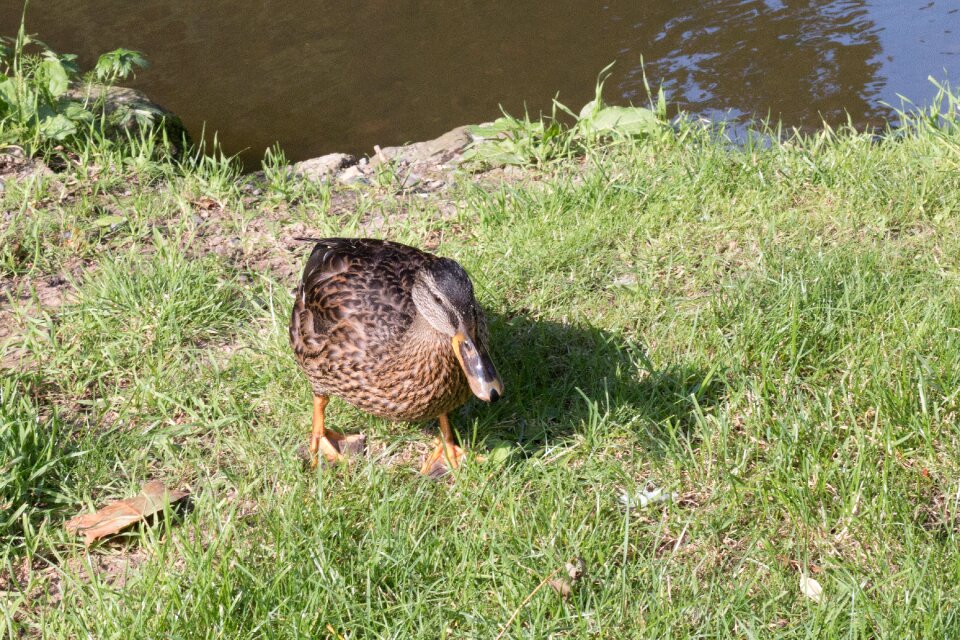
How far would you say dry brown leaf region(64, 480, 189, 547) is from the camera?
2809mm

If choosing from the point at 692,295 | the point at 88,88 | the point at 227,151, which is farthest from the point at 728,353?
the point at 227,151

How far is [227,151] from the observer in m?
6.68

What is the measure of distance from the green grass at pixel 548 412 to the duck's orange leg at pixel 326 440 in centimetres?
9

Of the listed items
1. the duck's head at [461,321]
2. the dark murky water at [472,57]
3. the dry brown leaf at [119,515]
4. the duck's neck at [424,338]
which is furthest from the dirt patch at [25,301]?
the dark murky water at [472,57]

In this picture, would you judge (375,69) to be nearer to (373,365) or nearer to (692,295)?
(692,295)

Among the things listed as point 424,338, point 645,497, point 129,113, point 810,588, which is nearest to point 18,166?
point 129,113

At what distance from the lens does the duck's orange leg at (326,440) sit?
3.18 m

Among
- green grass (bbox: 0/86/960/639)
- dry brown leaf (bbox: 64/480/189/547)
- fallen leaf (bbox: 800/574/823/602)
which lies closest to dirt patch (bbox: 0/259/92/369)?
green grass (bbox: 0/86/960/639)

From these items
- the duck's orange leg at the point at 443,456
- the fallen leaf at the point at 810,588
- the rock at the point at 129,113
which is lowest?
the fallen leaf at the point at 810,588

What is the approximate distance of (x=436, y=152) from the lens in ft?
17.9

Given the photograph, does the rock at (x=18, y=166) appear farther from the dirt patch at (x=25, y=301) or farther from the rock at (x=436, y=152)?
the rock at (x=436, y=152)

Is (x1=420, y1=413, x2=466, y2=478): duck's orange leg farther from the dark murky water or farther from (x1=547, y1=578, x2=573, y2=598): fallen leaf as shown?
the dark murky water

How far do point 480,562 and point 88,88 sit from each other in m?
4.11

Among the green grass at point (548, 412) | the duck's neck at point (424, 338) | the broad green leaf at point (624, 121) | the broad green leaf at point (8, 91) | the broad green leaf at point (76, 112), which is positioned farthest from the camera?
the broad green leaf at point (624, 121)
